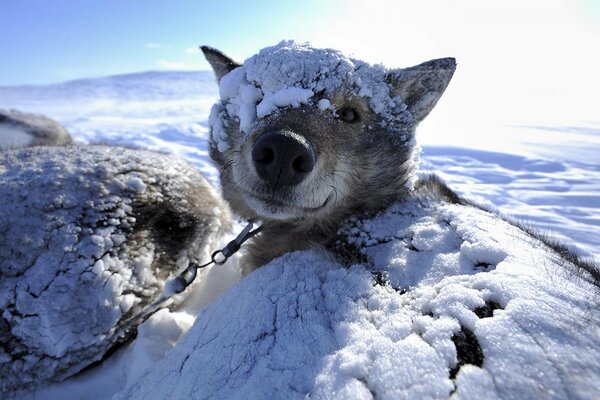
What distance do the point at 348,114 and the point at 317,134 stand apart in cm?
31

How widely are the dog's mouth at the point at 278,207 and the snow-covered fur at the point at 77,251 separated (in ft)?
2.76

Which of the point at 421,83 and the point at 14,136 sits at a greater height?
the point at 421,83

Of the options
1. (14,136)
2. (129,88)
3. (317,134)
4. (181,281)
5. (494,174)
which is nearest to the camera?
(317,134)

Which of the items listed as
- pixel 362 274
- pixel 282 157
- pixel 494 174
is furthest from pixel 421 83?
pixel 494 174

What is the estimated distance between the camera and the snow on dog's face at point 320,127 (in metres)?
2.00

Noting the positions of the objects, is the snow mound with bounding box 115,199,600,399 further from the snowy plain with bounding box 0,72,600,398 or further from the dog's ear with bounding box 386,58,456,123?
the dog's ear with bounding box 386,58,456,123

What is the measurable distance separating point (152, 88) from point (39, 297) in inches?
1282

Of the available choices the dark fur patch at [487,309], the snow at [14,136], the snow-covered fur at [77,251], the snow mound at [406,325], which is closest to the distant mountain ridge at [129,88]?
the snow at [14,136]

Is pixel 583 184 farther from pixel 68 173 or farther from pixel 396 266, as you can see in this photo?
pixel 68 173

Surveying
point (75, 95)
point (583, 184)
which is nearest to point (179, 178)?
point (583, 184)

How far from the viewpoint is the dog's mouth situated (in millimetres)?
2051

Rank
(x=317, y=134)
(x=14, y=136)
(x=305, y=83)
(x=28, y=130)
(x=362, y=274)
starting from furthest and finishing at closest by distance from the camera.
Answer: (x=28, y=130) < (x=14, y=136) < (x=305, y=83) < (x=317, y=134) < (x=362, y=274)

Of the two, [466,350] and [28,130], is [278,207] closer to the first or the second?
[466,350]

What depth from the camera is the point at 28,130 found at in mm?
6234
